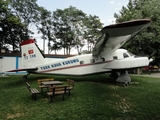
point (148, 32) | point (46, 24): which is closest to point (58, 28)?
point (46, 24)

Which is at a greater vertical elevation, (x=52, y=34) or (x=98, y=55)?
(x=52, y=34)

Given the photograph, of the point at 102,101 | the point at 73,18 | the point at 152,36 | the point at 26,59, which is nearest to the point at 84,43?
the point at 73,18

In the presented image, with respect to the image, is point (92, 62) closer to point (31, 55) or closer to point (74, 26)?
point (31, 55)

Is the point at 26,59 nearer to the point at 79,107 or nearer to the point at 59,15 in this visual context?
the point at 79,107

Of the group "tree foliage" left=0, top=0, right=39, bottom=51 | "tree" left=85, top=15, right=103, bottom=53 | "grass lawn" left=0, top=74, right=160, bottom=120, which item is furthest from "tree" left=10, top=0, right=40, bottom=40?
"grass lawn" left=0, top=74, right=160, bottom=120

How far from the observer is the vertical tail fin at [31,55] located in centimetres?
1264

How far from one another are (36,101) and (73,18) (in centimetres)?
3829

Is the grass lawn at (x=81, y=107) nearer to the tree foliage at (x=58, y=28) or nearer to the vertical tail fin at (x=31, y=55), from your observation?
the vertical tail fin at (x=31, y=55)

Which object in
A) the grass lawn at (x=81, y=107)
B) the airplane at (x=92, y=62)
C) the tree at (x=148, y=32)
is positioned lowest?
the grass lawn at (x=81, y=107)

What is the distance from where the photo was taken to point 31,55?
12.7 metres

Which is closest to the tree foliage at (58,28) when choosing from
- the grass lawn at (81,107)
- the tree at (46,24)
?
the tree at (46,24)

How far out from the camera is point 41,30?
41844 mm

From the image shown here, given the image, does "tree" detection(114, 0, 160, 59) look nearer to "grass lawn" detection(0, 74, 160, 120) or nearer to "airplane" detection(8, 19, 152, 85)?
"airplane" detection(8, 19, 152, 85)

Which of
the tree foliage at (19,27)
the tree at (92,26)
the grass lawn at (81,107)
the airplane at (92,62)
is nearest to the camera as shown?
the grass lawn at (81,107)
